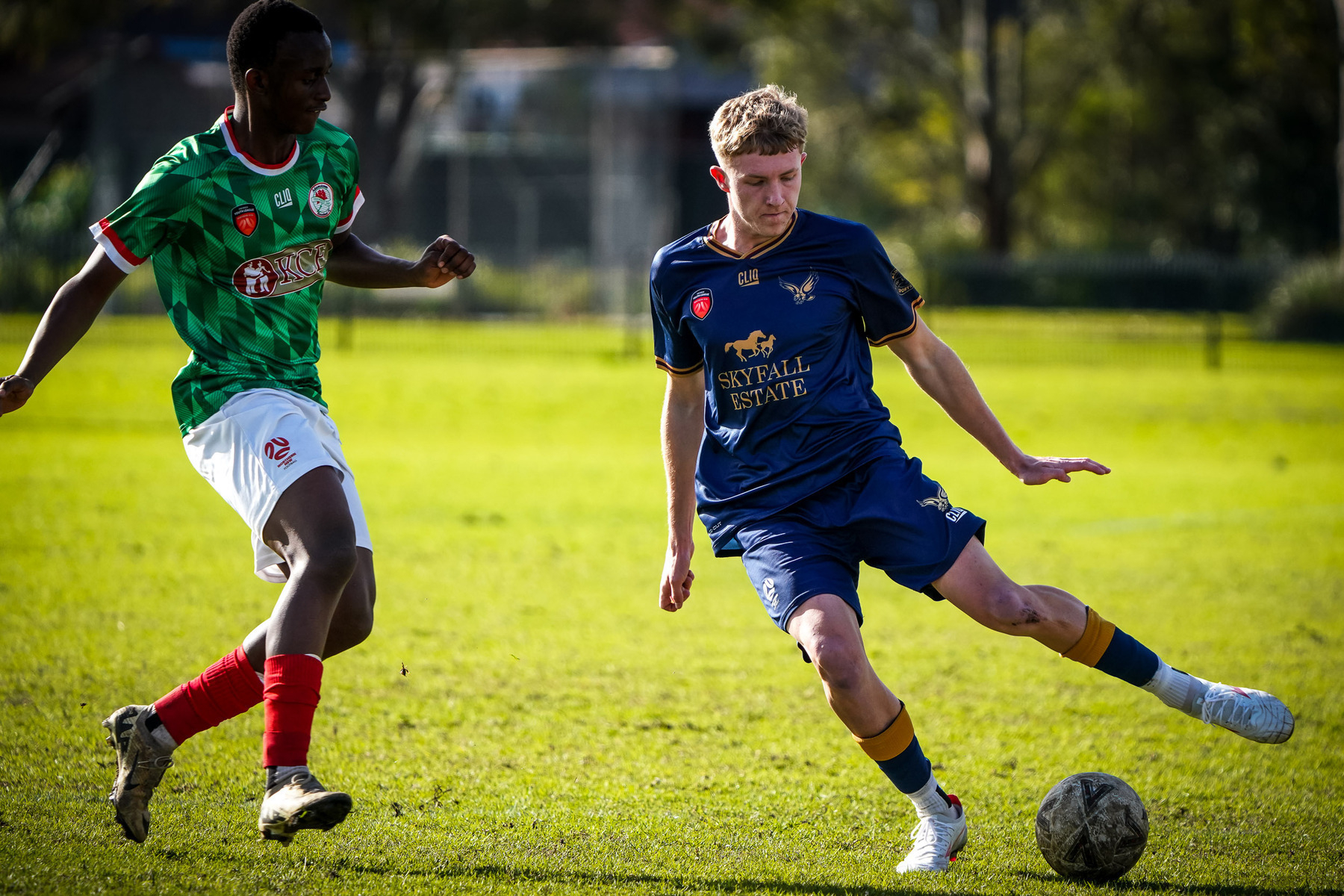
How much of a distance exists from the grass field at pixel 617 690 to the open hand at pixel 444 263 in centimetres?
172

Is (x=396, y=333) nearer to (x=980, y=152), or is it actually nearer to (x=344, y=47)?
(x=344, y=47)

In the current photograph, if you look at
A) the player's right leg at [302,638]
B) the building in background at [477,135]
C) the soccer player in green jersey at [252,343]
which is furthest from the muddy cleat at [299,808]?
the building in background at [477,135]

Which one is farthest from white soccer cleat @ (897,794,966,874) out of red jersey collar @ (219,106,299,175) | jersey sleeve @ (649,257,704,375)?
red jersey collar @ (219,106,299,175)

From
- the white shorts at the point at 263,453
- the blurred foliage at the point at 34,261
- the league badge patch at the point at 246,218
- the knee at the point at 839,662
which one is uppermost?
the league badge patch at the point at 246,218

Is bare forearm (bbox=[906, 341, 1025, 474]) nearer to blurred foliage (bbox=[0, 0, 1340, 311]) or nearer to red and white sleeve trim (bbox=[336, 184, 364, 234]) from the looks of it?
red and white sleeve trim (bbox=[336, 184, 364, 234])

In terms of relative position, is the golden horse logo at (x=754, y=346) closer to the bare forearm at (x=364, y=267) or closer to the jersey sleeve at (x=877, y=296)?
the jersey sleeve at (x=877, y=296)

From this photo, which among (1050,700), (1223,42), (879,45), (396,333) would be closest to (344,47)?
(396,333)

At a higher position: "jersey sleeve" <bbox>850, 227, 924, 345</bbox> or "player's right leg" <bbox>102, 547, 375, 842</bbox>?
"jersey sleeve" <bbox>850, 227, 924, 345</bbox>

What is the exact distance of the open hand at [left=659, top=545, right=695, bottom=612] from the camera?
15.1 ft

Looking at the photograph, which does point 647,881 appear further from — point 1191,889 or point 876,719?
point 1191,889

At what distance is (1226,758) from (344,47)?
35779mm

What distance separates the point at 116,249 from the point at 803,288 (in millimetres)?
2006

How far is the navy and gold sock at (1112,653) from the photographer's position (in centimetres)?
442

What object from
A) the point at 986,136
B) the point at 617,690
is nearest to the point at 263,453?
the point at 617,690
